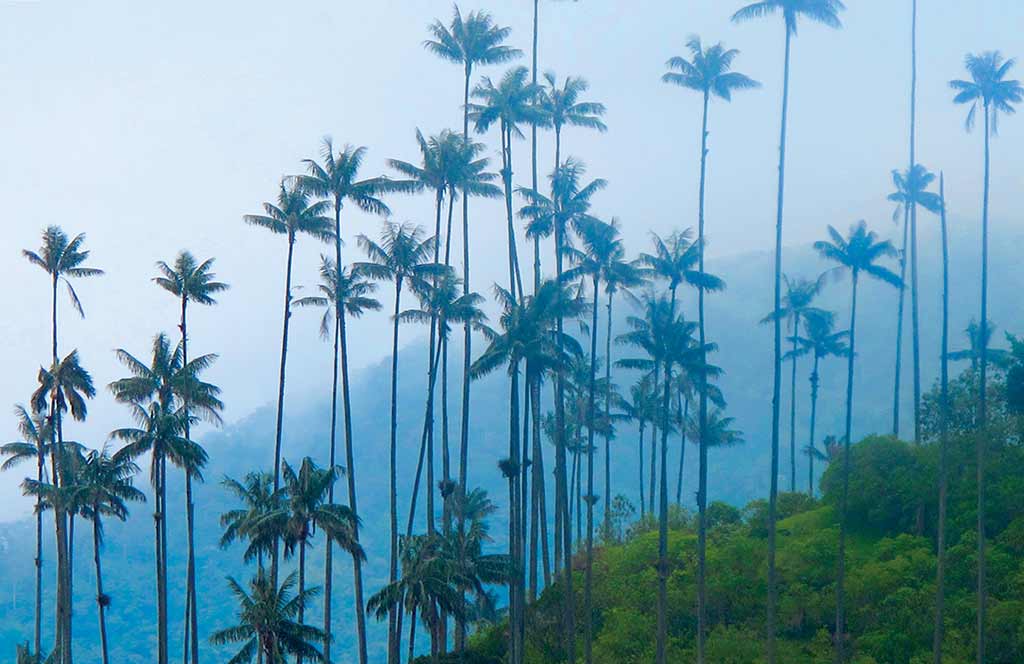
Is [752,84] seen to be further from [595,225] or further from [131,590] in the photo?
[131,590]

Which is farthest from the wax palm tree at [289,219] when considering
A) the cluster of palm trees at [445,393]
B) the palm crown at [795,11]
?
the palm crown at [795,11]

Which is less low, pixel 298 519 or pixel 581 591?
pixel 298 519

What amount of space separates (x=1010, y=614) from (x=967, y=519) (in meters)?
11.1

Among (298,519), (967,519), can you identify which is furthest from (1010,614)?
(298,519)

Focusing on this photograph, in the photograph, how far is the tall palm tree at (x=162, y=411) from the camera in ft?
160

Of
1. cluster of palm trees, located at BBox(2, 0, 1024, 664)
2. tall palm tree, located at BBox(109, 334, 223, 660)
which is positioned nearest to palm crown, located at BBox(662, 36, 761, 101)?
cluster of palm trees, located at BBox(2, 0, 1024, 664)

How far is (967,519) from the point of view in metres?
58.3

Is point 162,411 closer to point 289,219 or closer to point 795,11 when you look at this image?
point 289,219

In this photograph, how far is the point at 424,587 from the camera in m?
45.2

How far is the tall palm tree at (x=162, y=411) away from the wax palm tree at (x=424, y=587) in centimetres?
1078

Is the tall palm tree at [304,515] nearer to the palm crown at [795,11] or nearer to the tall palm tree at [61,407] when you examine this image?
the tall palm tree at [61,407]

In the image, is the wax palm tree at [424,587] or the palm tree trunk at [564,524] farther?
the palm tree trunk at [564,524]

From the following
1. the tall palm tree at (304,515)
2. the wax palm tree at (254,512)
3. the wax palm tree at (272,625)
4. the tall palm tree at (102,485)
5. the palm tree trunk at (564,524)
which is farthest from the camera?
the palm tree trunk at (564,524)

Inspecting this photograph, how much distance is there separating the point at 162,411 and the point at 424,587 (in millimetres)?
15459
